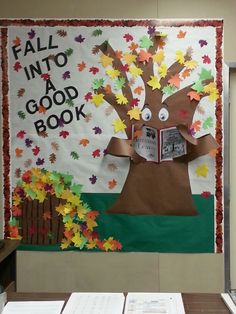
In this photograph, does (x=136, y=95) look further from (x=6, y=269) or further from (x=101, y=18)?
(x=6, y=269)

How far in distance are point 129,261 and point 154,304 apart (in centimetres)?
142

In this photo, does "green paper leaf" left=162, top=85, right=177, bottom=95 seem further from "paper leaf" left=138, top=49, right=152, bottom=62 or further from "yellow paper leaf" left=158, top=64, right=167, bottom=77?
"paper leaf" left=138, top=49, right=152, bottom=62

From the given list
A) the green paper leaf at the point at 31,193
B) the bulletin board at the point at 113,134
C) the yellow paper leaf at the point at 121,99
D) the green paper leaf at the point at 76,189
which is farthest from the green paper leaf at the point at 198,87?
the green paper leaf at the point at 31,193

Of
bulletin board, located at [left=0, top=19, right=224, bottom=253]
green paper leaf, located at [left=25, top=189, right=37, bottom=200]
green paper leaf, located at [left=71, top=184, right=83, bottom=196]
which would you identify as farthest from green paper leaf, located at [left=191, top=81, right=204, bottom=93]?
green paper leaf, located at [left=25, top=189, right=37, bottom=200]

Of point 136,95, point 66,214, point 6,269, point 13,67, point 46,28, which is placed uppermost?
point 46,28

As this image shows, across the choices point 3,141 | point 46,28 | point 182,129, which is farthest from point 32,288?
point 46,28

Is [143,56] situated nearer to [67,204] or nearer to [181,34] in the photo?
[181,34]

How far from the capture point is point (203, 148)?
2.97 m

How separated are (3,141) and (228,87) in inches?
64.3

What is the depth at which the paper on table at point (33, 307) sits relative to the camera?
5.23 ft

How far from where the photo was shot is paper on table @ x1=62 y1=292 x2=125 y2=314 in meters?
1.59

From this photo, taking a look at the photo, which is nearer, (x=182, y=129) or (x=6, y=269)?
(x=6, y=269)

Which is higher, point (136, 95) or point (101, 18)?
point (101, 18)

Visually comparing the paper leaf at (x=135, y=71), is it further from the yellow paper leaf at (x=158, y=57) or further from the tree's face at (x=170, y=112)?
the tree's face at (x=170, y=112)
